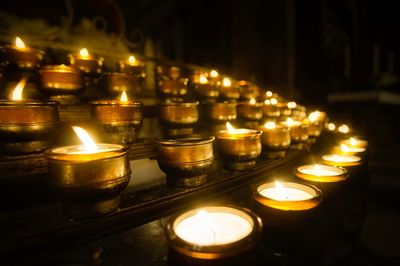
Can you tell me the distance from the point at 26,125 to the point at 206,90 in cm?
168

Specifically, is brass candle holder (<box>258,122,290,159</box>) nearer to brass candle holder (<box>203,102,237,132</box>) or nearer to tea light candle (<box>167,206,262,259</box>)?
brass candle holder (<box>203,102,237,132</box>)

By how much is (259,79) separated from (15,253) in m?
5.46

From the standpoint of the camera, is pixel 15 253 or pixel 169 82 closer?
pixel 15 253

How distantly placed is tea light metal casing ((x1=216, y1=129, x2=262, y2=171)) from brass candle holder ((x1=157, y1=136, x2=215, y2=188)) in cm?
29

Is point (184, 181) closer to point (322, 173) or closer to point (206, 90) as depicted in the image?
point (322, 173)

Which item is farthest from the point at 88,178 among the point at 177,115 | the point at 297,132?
the point at 297,132

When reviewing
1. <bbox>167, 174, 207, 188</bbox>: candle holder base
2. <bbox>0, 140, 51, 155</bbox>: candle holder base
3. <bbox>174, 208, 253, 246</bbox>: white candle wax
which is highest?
<bbox>0, 140, 51, 155</bbox>: candle holder base

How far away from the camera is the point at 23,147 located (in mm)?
1237

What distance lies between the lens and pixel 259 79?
5.75m

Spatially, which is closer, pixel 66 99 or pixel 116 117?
pixel 116 117

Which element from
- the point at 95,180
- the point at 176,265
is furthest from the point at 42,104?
the point at 176,265

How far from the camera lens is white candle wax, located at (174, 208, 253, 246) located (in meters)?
1.05

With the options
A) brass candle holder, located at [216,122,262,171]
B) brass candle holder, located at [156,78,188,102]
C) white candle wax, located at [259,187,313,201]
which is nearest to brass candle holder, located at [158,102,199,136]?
brass candle holder, located at [216,122,262,171]

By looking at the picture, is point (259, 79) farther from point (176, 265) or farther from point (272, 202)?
point (176, 265)
